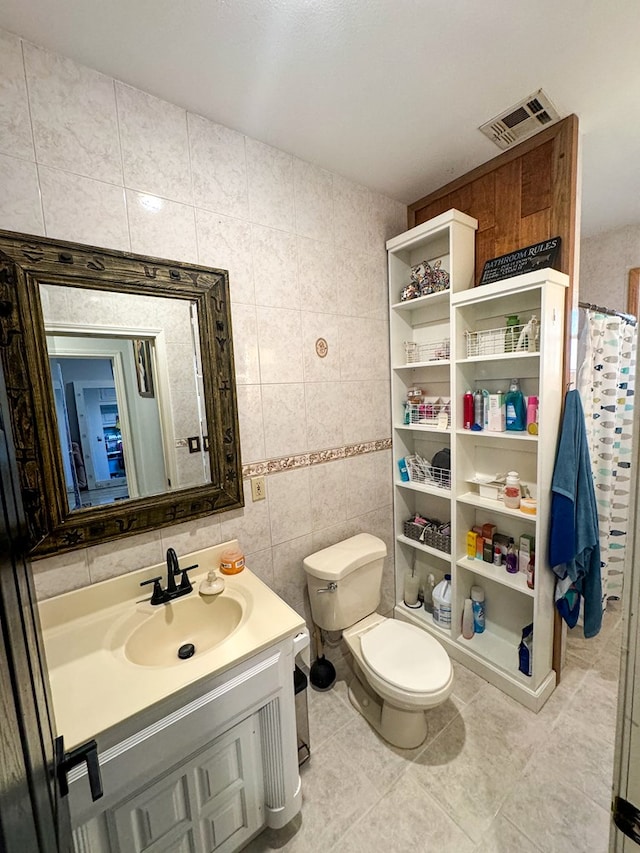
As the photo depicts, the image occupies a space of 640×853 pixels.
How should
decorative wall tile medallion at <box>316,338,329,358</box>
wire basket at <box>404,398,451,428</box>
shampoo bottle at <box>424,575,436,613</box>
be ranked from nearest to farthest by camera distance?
decorative wall tile medallion at <box>316,338,329,358</box>, wire basket at <box>404,398,451,428</box>, shampoo bottle at <box>424,575,436,613</box>

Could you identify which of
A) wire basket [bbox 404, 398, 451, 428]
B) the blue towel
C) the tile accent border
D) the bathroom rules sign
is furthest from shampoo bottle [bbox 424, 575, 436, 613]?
the bathroom rules sign

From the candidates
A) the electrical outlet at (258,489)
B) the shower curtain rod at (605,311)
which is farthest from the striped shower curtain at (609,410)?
the electrical outlet at (258,489)

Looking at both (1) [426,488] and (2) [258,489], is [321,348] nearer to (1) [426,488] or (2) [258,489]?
(2) [258,489]

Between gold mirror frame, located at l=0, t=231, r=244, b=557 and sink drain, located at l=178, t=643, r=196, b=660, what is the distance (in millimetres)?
420

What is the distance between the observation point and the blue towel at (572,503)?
1456 millimetres

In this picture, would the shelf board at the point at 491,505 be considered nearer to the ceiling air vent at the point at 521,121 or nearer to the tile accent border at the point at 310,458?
the tile accent border at the point at 310,458

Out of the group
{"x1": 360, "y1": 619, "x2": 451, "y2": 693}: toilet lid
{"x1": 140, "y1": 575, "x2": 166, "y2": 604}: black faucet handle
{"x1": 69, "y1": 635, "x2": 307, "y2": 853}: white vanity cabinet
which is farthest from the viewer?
{"x1": 360, "y1": 619, "x2": 451, "y2": 693}: toilet lid

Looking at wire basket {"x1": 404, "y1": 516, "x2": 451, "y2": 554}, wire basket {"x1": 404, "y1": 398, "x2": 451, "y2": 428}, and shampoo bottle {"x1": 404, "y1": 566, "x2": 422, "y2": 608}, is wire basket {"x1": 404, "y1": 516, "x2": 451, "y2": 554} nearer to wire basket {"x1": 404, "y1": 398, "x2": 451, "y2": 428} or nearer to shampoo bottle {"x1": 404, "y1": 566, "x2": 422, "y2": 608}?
shampoo bottle {"x1": 404, "y1": 566, "x2": 422, "y2": 608}

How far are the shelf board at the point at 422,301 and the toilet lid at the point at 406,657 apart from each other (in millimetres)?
1625

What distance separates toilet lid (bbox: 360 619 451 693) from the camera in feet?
4.40

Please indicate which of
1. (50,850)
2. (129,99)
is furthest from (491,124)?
(50,850)

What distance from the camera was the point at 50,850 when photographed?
39 cm

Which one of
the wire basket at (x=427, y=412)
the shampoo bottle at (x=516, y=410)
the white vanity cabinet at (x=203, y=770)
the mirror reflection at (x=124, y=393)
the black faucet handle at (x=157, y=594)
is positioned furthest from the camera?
the wire basket at (x=427, y=412)

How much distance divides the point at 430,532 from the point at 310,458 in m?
0.86
